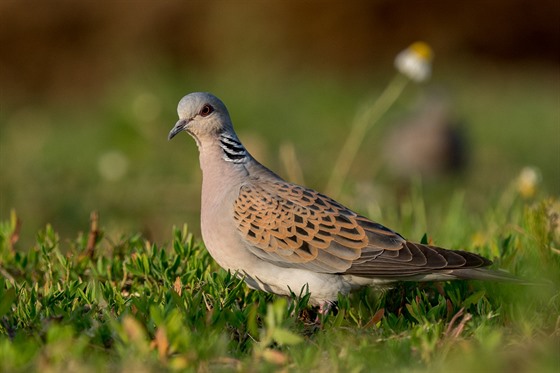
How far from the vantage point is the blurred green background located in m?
8.72

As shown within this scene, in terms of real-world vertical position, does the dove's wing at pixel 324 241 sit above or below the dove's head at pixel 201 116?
below

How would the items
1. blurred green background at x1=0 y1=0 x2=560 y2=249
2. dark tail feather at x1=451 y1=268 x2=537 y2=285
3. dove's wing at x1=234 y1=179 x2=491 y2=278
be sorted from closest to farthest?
dark tail feather at x1=451 y1=268 x2=537 y2=285
dove's wing at x1=234 y1=179 x2=491 y2=278
blurred green background at x1=0 y1=0 x2=560 y2=249

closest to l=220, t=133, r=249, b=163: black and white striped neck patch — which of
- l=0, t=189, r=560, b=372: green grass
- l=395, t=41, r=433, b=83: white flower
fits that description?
l=0, t=189, r=560, b=372: green grass

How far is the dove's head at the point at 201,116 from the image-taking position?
4.67 meters

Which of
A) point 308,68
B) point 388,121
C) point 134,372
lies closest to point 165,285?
point 134,372

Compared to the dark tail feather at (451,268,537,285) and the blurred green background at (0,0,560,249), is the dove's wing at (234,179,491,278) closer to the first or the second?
the dark tail feather at (451,268,537,285)

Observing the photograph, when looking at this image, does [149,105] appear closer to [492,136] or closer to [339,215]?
[492,136]

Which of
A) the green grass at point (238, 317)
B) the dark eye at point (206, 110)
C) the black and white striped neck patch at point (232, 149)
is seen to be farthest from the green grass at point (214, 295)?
the dark eye at point (206, 110)

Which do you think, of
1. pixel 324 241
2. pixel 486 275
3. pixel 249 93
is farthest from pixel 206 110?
pixel 249 93

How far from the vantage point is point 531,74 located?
17266mm

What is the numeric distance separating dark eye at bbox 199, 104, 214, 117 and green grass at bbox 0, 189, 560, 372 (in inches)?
23.4

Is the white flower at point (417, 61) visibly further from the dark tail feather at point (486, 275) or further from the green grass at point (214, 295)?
the dark tail feather at point (486, 275)

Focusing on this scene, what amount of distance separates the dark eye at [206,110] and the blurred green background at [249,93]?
1555 millimetres

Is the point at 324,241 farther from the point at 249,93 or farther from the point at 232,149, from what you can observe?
the point at 249,93
